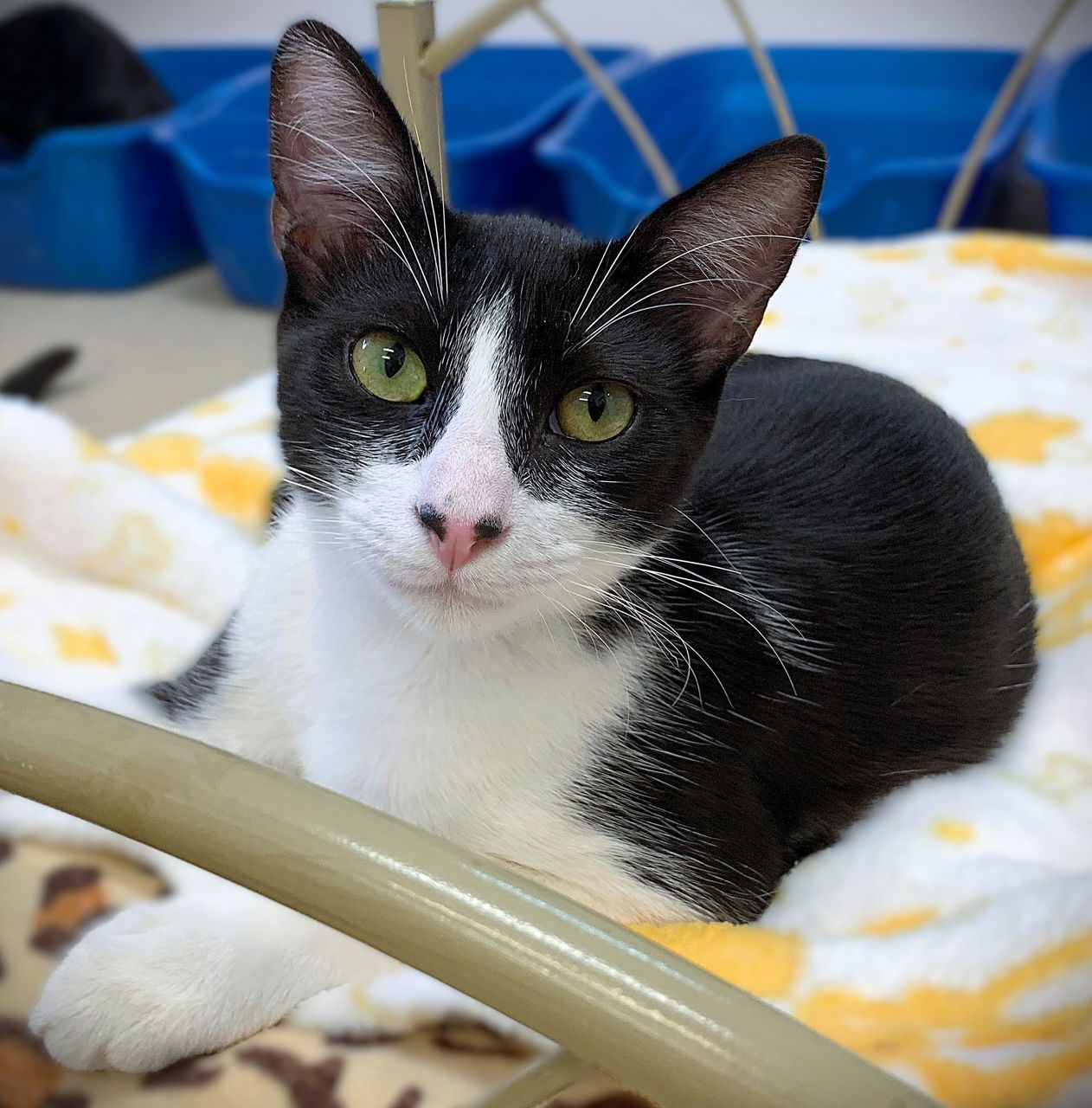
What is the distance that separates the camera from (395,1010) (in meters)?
0.70

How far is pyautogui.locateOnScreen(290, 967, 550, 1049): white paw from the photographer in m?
0.69

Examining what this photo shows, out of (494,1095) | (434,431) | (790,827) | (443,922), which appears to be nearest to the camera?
(443,922)

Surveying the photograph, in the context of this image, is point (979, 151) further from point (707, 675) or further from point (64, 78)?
point (64, 78)

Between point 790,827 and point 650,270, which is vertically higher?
point 650,270

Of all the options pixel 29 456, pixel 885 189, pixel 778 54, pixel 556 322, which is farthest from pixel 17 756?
pixel 778 54

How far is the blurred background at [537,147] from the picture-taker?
2281 mm

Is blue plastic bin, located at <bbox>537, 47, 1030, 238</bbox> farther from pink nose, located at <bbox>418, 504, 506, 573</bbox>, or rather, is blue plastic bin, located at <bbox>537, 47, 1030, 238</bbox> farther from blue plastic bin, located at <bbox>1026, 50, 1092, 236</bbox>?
pink nose, located at <bbox>418, 504, 506, 573</bbox>

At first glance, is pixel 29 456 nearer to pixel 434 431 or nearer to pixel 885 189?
pixel 434 431

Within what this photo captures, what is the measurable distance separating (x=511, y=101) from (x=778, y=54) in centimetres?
71

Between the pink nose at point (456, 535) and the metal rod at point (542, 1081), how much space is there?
24 centimetres

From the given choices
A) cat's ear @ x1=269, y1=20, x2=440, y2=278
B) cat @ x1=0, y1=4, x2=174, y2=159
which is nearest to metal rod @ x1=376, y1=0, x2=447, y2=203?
cat's ear @ x1=269, y1=20, x2=440, y2=278

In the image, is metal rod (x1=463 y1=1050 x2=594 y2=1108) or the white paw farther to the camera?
the white paw

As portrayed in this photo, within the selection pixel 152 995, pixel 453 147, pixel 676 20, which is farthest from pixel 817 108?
pixel 152 995

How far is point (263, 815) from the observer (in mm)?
368
